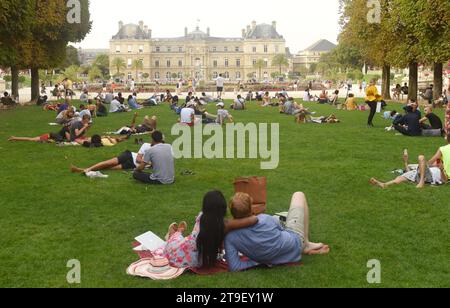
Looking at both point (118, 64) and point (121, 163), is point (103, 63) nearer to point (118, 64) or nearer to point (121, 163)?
point (118, 64)

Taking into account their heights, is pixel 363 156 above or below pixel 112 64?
below

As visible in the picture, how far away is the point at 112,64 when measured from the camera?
12781 centimetres

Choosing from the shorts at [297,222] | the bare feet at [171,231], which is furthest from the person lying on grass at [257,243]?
the bare feet at [171,231]

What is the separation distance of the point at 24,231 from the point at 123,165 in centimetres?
458

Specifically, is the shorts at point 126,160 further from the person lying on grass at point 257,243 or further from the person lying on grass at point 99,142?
the person lying on grass at point 257,243

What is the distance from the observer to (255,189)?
28.1 feet

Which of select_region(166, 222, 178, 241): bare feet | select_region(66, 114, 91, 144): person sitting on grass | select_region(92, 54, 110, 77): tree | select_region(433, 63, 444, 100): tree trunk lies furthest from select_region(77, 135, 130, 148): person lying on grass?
select_region(92, 54, 110, 77): tree

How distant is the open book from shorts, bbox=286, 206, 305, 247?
163 centimetres

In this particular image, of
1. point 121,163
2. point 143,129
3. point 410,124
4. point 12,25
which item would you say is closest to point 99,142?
point 143,129

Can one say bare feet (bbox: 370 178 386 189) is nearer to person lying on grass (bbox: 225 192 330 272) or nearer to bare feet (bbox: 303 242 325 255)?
bare feet (bbox: 303 242 325 255)

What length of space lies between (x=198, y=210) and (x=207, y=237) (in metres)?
2.82

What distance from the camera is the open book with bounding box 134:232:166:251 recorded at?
7.38 metres
